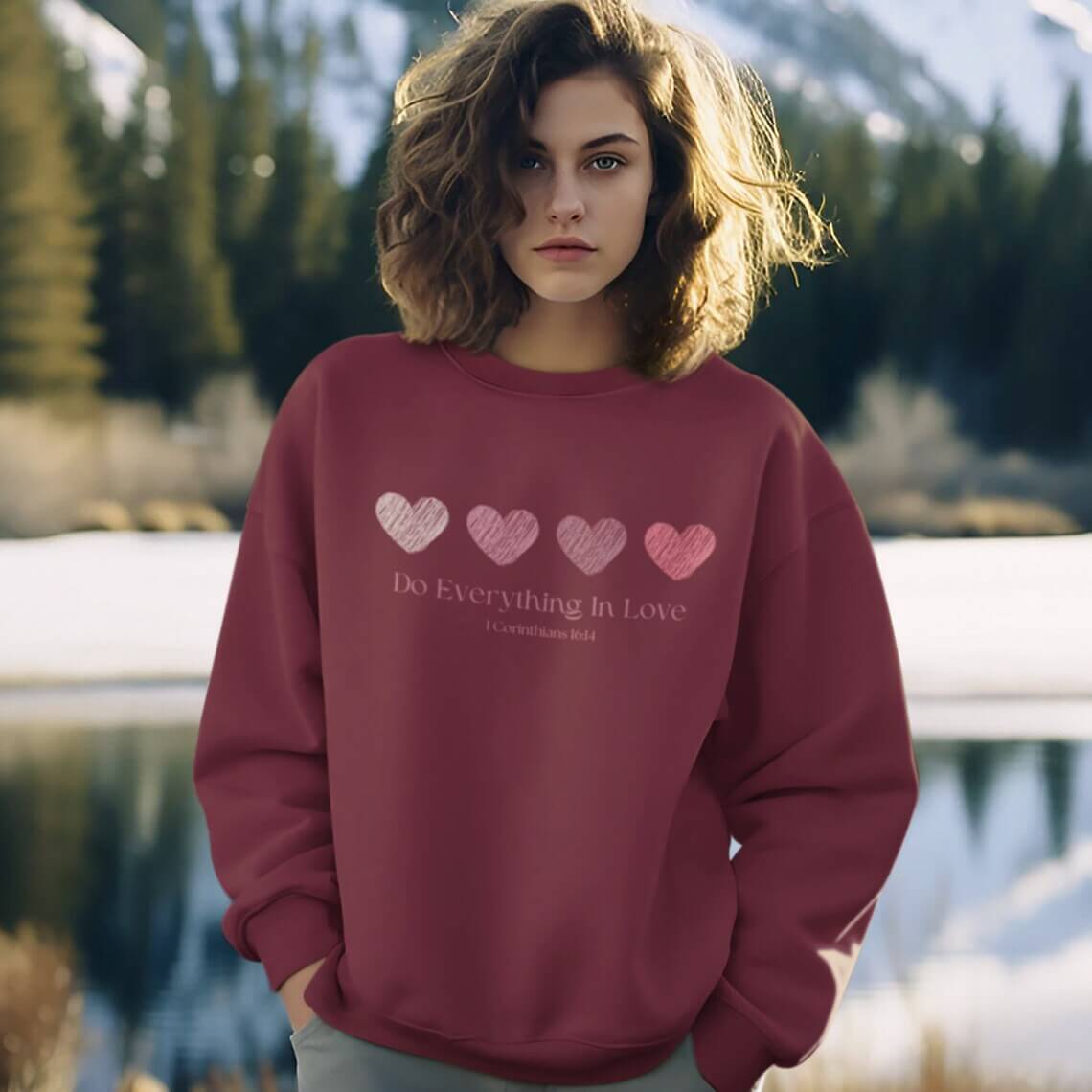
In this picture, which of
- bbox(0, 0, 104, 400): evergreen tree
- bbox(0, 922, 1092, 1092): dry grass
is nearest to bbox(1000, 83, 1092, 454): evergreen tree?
bbox(0, 922, 1092, 1092): dry grass

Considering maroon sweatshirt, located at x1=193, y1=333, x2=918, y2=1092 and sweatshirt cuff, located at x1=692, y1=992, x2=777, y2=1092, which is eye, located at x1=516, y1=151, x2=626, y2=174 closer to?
maroon sweatshirt, located at x1=193, y1=333, x2=918, y2=1092

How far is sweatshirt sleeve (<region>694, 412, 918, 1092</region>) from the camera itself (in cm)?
86

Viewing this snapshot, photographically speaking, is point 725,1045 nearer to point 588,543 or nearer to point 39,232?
point 588,543

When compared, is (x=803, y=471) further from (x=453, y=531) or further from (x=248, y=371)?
(x=248, y=371)

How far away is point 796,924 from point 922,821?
1.85 m

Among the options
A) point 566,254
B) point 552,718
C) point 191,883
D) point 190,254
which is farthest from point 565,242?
point 191,883

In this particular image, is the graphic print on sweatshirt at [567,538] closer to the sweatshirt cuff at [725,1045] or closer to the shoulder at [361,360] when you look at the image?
the shoulder at [361,360]

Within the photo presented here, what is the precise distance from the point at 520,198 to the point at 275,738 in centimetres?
38

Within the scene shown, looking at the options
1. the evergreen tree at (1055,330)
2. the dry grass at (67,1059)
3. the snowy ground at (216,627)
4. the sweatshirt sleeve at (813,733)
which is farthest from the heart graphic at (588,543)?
the evergreen tree at (1055,330)

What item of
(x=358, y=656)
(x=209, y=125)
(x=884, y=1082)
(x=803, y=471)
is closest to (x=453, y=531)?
(x=358, y=656)

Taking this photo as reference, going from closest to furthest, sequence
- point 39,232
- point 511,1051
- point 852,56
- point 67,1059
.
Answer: point 511,1051
point 67,1059
point 39,232
point 852,56

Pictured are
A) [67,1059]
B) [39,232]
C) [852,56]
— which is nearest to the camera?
[67,1059]

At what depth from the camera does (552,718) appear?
81cm

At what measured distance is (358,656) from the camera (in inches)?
32.8
